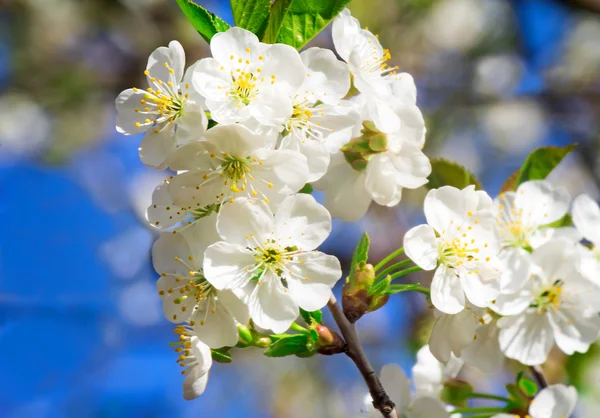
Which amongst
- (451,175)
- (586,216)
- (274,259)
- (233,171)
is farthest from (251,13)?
(586,216)

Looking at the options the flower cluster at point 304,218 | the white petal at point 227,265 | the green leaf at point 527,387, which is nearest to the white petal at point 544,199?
the flower cluster at point 304,218

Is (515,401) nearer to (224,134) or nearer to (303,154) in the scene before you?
(303,154)

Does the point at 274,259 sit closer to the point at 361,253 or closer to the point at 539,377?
the point at 361,253

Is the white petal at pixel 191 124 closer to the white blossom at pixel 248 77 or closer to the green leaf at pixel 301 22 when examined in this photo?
the white blossom at pixel 248 77

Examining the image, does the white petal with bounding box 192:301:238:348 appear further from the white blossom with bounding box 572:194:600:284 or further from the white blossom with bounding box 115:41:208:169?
the white blossom with bounding box 572:194:600:284

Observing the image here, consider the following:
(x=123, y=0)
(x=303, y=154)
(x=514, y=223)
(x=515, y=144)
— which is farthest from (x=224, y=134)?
(x=515, y=144)

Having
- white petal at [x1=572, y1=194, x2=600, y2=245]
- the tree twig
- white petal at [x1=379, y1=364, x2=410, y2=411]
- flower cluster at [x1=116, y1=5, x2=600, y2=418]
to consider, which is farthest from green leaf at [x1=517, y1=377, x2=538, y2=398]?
white petal at [x1=572, y1=194, x2=600, y2=245]
